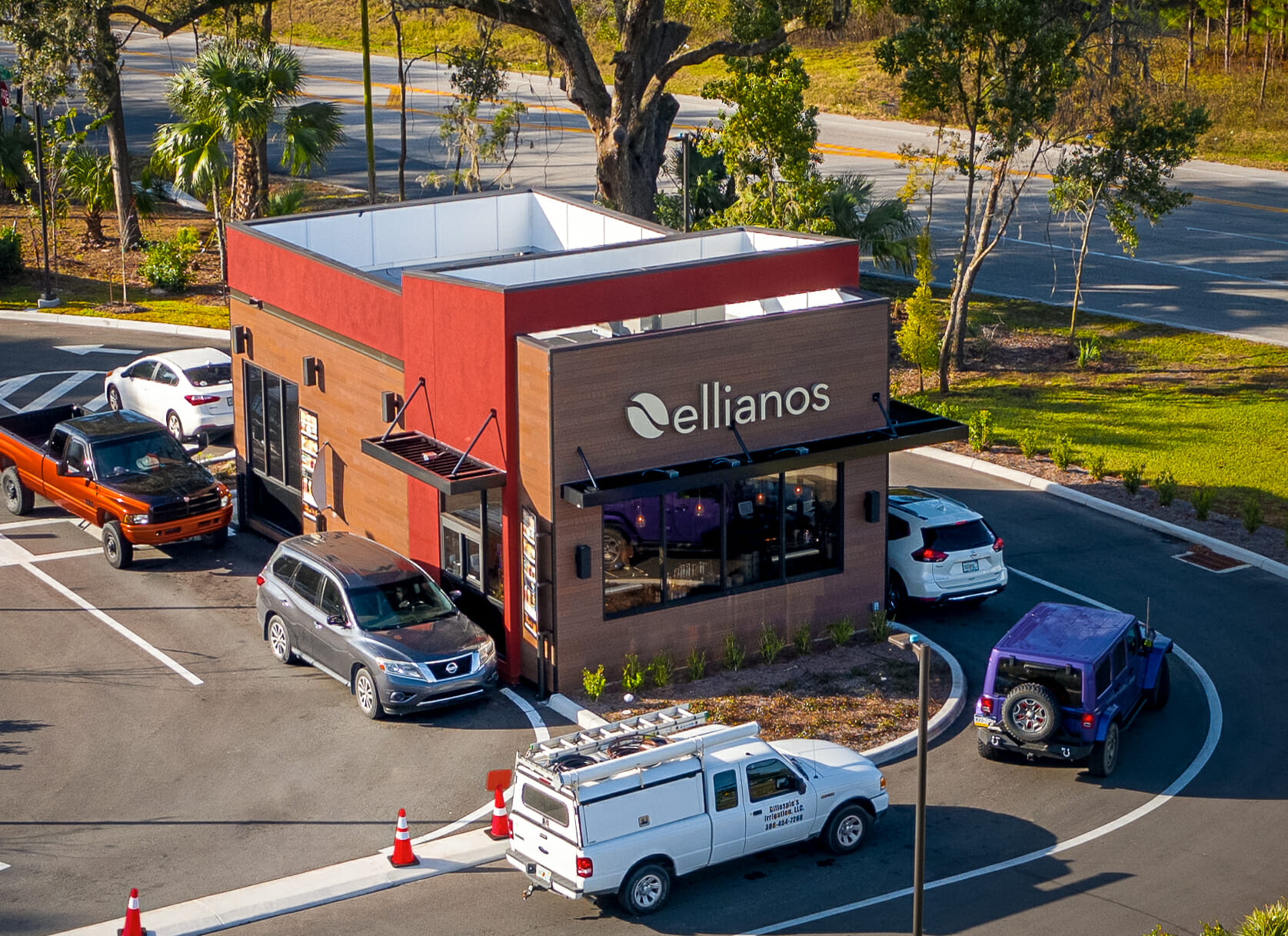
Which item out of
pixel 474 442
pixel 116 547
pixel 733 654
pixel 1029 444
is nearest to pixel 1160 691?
pixel 733 654

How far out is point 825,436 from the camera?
23.6 meters

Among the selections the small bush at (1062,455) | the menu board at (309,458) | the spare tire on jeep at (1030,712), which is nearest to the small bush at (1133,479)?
the small bush at (1062,455)

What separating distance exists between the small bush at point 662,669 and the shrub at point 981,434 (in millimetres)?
12490

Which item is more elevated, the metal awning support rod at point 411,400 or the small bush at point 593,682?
the metal awning support rod at point 411,400

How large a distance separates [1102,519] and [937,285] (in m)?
16.8

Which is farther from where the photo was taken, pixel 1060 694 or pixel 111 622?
pixel 111 622

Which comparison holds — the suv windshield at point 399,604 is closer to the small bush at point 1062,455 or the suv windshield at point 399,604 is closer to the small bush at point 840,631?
the small bush at point 840,631

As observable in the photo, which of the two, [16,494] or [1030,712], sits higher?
[16,494]

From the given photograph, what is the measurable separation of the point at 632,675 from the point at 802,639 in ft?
9.38

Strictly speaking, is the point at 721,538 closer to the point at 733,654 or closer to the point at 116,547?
the point at 733,654

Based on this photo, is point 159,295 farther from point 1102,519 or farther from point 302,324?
point 1102,519

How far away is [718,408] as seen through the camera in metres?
22.6

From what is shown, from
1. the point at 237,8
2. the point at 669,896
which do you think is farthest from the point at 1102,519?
the point at 237,8

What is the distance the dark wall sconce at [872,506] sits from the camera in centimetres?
2394
